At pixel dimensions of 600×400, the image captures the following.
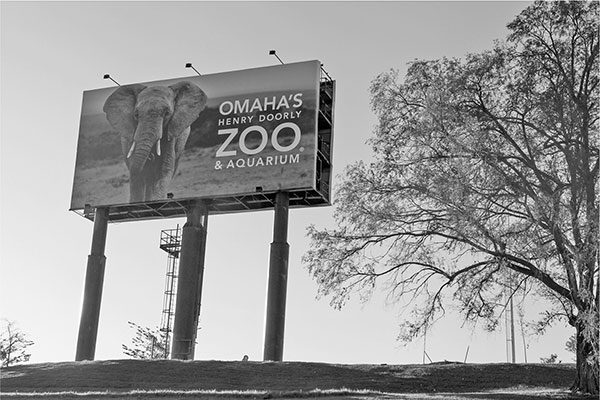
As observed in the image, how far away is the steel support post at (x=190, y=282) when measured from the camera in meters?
34.3

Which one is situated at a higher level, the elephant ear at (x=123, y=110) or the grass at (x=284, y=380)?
the elephant ear at (x=123, y=110)

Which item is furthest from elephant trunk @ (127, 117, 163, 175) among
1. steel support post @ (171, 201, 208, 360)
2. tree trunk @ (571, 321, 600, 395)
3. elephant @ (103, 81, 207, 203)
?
tree trunk @ (571, 321, 600, 395)

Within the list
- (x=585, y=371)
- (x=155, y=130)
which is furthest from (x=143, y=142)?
(x=585, y=371)

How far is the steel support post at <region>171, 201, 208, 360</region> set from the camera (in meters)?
34.3

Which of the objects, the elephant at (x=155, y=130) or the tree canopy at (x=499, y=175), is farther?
the elephant at (x=155, y=130)

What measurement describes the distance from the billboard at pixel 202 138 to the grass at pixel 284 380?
8.80m

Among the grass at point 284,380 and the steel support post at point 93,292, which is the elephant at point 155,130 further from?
the grass at point 284,380

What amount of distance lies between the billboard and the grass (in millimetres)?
8799

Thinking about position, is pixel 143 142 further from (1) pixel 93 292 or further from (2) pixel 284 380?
(2) pixel 284 380

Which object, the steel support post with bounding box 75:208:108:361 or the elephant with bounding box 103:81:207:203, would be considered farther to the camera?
the elephant with bounding box 103:81:207:203

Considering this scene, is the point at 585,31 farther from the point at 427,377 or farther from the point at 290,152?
the point at 290,152

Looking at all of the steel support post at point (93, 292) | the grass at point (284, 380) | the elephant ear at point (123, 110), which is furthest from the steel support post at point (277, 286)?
the elephant ear at point (123, 110)

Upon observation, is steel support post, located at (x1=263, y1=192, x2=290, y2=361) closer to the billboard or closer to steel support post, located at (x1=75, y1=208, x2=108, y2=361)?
the billboard

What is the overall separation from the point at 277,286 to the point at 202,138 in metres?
7.65
